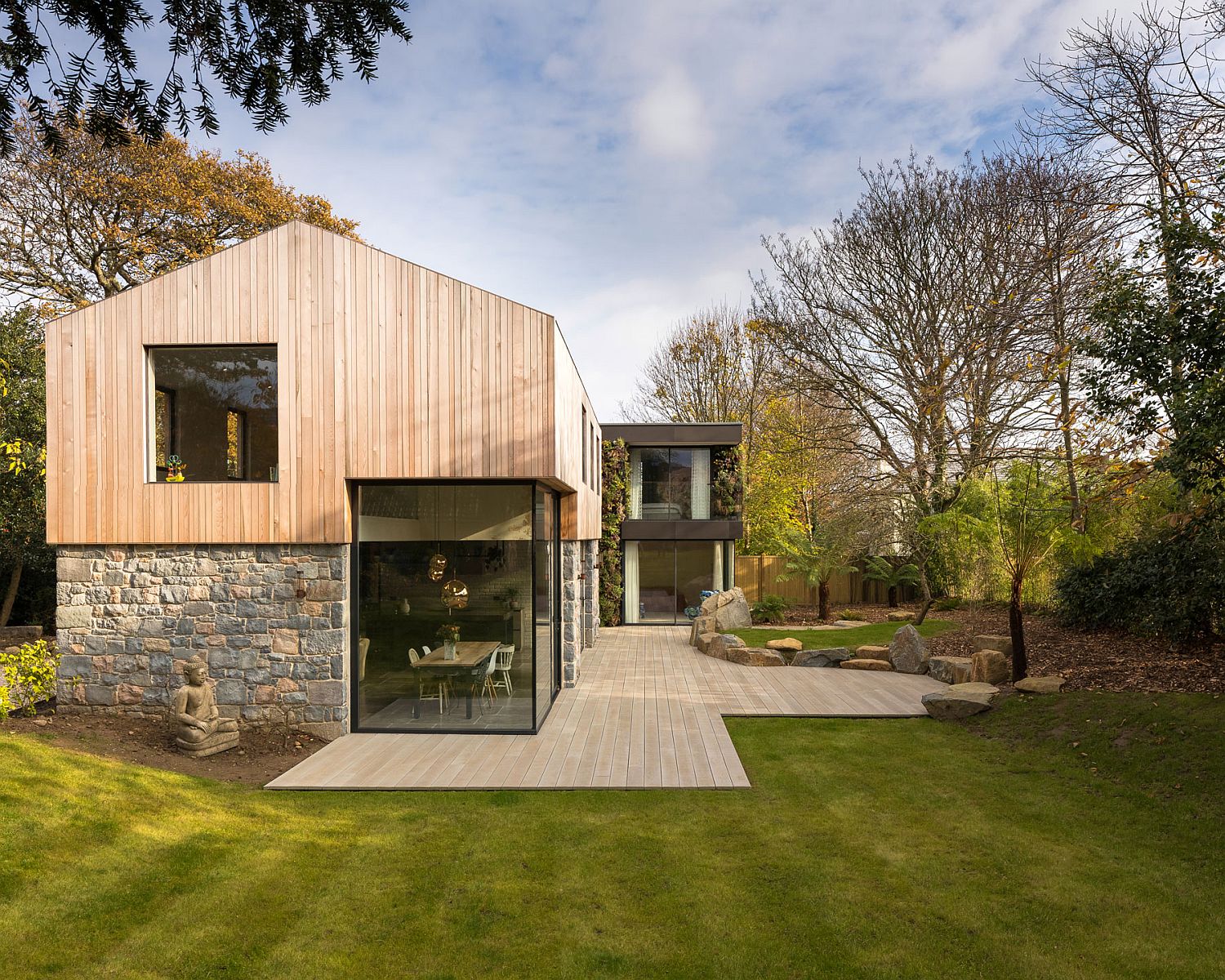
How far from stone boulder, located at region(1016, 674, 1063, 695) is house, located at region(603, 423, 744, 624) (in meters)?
9.65

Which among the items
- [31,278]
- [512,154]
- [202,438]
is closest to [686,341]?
[512,154]

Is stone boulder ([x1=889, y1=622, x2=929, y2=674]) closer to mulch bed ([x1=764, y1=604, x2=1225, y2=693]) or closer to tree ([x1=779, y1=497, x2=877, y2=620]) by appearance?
mulch bed ([x1=764, y1=604, x2=1225, y2=693])

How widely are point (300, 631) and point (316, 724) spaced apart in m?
1.03

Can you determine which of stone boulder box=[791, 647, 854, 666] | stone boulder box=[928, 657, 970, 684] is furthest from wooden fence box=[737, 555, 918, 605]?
stone boulder box=[928, 657, 970, 684]

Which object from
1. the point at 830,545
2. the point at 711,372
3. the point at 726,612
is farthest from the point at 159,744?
the point at 711,372

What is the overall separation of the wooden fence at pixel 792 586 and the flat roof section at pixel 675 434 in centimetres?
538

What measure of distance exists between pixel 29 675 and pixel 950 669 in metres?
11.8

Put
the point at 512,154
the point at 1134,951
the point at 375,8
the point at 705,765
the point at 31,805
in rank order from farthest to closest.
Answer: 1. the point at 512,154
2. the point at 705,765
3. the point at 31,805
4. the point at 1134,951
5. the point at 375,8

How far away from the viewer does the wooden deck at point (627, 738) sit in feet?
22.0

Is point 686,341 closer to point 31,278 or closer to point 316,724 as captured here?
point 31,278

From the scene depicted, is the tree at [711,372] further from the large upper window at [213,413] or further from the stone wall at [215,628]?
the stone wall at [215,628]

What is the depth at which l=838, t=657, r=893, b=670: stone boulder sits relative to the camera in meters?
12.2

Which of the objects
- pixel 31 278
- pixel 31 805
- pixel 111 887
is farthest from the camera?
pixel 31 278

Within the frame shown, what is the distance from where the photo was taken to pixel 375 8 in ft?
11.3
